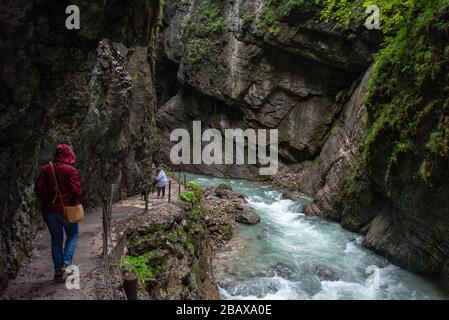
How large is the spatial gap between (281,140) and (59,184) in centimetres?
2267

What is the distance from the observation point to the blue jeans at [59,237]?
5.70 meters

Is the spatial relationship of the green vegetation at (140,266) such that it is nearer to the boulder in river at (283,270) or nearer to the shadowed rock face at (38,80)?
the shadowed rock face at (38,80)

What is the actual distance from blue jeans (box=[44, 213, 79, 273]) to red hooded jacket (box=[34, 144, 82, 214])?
143 millimetres

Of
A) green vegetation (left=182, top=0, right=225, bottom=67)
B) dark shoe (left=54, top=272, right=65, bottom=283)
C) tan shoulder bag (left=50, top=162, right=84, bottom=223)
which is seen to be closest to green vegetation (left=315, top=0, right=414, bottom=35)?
green vegetation (left=182, top=0, right=225, bottom=67)

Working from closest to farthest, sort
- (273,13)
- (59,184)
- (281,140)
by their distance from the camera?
1. (59,184)
2. (273,13)
3. (281,140)

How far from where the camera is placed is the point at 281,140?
27.1 metres

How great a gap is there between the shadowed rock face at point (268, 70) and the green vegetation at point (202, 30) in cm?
8

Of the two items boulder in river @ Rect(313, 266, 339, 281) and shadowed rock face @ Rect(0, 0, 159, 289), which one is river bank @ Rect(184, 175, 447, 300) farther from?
shadowed rock face @ Rect(0, 0, 159, 289)

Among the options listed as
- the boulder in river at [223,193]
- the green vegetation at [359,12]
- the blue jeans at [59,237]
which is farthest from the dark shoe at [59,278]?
the green vegetation at [359,12]

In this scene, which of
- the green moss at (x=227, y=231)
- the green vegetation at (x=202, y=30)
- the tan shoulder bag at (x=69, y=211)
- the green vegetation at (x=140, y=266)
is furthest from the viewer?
the green vegetation at (x=202, y=30)

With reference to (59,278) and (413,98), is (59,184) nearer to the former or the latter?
(59,278)

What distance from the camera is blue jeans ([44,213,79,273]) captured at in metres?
5.70

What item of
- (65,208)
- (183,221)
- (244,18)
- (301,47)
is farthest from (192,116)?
(65,208)

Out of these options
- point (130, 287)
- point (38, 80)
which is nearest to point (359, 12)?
point (38, 80)
